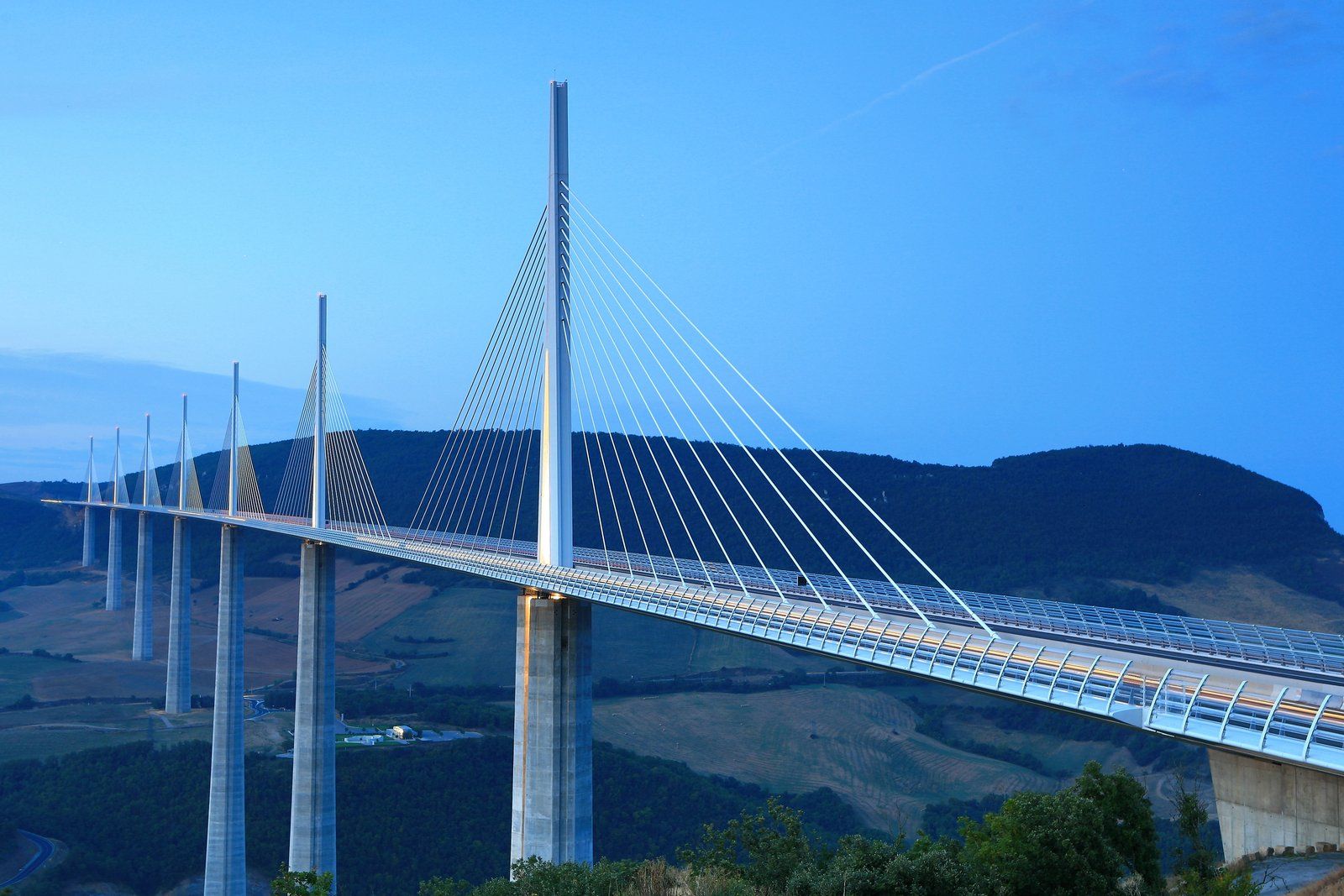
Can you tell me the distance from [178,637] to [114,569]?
3775 cm

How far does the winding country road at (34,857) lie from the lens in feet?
131

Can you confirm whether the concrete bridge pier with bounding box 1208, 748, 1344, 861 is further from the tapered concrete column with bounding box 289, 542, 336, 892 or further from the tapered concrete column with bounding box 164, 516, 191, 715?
the tapered concrete column with bounding box 164, 516, 191, 715

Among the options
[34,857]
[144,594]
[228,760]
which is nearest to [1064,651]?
[228,760]

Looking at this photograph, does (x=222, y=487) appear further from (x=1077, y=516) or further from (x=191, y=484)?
(x=1077, y=516)

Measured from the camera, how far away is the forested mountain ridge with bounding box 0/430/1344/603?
7656 centimetres

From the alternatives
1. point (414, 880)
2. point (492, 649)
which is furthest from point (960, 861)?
point (492, 649)

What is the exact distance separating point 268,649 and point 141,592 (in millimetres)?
9104

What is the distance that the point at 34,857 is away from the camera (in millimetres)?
41906

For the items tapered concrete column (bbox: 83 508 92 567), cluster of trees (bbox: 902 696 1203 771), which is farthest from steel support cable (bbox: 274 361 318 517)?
tapered concrete column (bbox: 83 508 92 567)

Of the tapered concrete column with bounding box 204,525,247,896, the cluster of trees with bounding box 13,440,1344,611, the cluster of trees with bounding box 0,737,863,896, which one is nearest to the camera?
the tapered concrete column with bounding box 204,525,247,896

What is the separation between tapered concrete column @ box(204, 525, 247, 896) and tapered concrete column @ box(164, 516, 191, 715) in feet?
53.4

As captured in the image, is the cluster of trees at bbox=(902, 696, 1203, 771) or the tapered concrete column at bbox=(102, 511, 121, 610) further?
the tapered concrete column at bbox=(102, 511, 121, 610)

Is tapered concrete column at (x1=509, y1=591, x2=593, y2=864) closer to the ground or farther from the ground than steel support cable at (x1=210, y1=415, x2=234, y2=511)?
closer to the ground

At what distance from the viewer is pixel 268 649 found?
81625 millimetres
